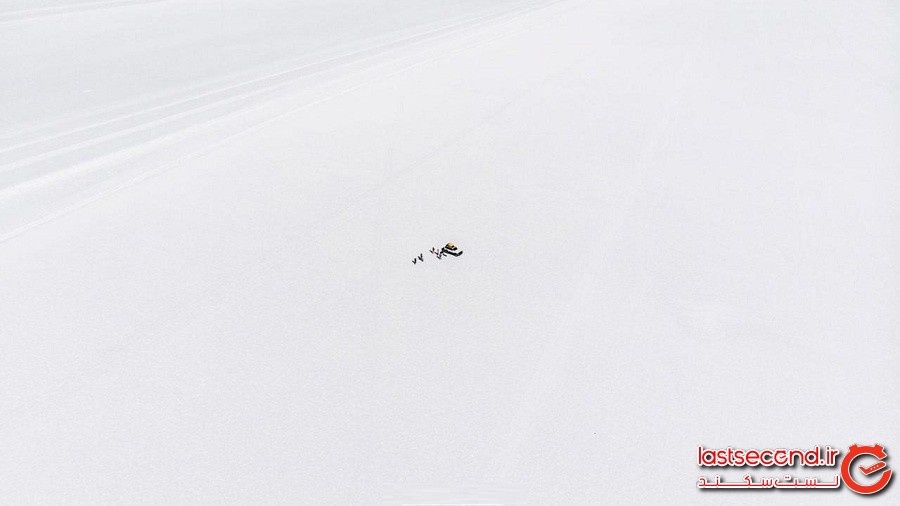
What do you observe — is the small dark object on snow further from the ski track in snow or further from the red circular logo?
the ski track in snow

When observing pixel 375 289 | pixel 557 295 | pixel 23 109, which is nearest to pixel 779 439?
pixel 557 295

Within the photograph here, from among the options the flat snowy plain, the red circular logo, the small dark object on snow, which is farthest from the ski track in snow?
the red circular logo

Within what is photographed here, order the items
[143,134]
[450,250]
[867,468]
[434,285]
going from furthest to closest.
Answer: [143,134] → [450,250] → [434,285] → [867,468]

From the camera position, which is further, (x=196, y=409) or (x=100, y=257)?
(x=100, y=257)

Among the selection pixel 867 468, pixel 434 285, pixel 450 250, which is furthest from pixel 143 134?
pixel 867 468

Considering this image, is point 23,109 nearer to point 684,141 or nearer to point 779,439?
point 684,141

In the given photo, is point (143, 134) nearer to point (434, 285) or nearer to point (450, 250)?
point (450, 250)

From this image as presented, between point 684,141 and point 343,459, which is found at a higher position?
point 684,141

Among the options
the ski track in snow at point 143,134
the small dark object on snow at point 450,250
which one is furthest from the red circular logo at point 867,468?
the ski track in snow at point 143,134

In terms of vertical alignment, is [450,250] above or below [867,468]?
above
